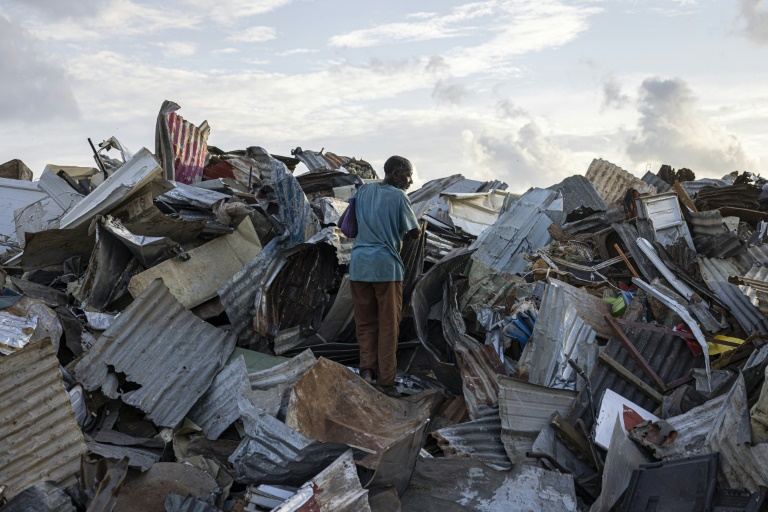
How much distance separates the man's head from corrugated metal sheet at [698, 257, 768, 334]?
2814 mm

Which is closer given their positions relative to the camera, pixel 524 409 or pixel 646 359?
pixel 524 409

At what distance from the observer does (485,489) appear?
4.56m

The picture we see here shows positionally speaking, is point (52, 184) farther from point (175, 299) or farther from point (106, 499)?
point (106, 499)

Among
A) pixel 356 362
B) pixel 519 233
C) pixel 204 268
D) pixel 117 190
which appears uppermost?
pixel 117 190

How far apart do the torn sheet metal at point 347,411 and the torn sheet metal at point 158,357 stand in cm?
114

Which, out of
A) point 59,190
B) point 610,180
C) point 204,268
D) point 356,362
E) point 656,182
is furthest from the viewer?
point 656,182


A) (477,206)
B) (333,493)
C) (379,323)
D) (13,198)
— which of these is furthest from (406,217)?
(13,198)

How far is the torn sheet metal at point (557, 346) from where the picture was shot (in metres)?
5.64

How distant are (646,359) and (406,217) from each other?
2103mm

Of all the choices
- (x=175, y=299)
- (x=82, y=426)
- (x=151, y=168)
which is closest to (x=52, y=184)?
(x=151, y=168)

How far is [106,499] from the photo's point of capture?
13.3ft

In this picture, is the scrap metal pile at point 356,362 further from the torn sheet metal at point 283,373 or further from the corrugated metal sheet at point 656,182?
the corrugated metal sheet at point 656,182

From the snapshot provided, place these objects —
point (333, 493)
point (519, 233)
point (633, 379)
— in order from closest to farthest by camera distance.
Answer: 1. point (333, 493)
2. point (633, 379)
3. point (519, 233)

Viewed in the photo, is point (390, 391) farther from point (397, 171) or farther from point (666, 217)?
point (666, 217)
